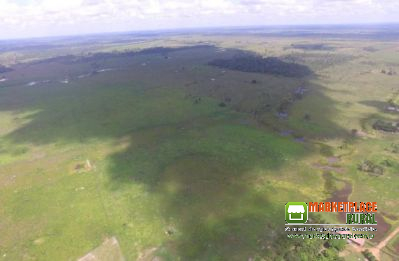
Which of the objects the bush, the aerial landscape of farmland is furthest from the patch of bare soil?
the bush

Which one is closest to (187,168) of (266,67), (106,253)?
(106,253)

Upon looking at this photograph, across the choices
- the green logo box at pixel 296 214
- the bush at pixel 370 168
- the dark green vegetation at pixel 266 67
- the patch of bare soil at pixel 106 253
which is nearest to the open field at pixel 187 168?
the patch of bare soil at pixel 106 253

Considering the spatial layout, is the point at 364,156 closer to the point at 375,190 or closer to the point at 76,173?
the point at 375,190

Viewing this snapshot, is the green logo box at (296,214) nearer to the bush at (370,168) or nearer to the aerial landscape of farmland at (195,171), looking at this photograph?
the aerial landscape of farmland at (195,171)

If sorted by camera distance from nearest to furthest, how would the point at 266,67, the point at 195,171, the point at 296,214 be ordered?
the point at 296,214, the point at 195,171, the point at 266,67

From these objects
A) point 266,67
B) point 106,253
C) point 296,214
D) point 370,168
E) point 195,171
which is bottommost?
point 106,253

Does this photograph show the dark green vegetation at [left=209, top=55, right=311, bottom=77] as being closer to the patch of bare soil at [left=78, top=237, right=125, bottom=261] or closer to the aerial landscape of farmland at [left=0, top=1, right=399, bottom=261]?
the aerial landscape of farmland at [left=0, top=1, right=399, bottom=261]

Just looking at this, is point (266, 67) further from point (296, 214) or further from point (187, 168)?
point (296, 214)
